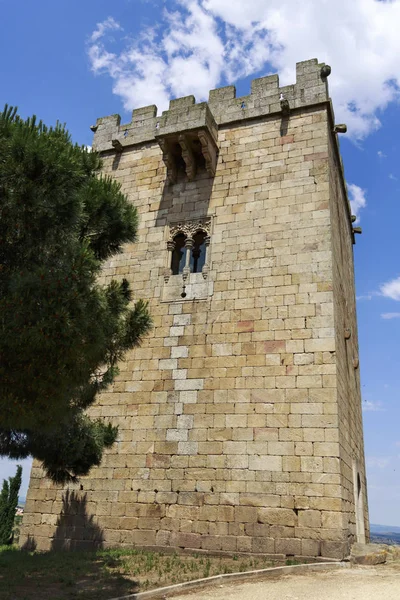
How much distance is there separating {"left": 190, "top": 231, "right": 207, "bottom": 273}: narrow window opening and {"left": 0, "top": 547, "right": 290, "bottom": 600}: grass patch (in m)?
5.41

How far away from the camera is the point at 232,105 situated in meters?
11.5

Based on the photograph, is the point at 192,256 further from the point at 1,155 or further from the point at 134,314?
the point at 1,155

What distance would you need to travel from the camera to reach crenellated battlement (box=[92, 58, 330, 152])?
425 inches

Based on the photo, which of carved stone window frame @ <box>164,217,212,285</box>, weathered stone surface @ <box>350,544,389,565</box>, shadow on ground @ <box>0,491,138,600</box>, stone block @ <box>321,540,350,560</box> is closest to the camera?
shadow on ground @ <box>0,491,138,600</box>

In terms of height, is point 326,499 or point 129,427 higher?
point 129,427

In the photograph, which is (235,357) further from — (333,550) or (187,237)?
(333,550)

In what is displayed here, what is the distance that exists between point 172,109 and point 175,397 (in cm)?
685

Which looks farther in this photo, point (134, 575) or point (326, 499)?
point (326, 499)

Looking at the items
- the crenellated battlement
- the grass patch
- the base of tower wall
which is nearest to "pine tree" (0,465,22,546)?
the base of tower wall

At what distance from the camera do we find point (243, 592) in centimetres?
573

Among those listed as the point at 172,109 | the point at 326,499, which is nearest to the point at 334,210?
the point at 172,109

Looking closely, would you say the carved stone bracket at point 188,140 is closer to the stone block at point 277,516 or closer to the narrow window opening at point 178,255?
the narrow window opening at point 178,255

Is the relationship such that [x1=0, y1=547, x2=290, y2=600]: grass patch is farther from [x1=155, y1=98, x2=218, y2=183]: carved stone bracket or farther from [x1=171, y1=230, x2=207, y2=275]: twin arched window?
[x1=155, y1=98, x2=218, y2=183]: carved stone bracket

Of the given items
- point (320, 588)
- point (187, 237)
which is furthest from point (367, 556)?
point (187, 237)
